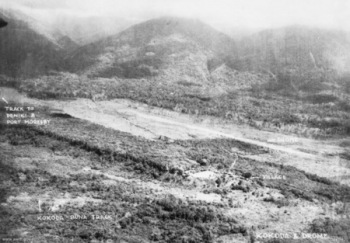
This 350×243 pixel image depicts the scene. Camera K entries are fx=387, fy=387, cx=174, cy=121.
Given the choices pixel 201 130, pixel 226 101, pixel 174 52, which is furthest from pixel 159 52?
pixel 201 130

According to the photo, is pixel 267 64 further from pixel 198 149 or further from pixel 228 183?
pixel 228 183

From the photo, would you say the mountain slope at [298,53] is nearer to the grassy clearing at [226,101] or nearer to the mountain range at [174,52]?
the mountain range at [174,52]

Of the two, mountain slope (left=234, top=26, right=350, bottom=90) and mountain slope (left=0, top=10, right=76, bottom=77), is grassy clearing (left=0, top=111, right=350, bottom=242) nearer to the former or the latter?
mountain slope (left=0, top=10, right=76, bottom=77)

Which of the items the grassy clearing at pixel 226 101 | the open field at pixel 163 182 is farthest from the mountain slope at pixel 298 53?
the open field at pixel 163 182

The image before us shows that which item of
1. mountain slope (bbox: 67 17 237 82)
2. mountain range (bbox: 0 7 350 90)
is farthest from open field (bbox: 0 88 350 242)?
mountain slope (bbox: 67 17 237 82)

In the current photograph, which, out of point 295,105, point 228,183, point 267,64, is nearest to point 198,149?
point 228,183

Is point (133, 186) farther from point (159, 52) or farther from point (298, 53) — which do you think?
point (298, 53)
